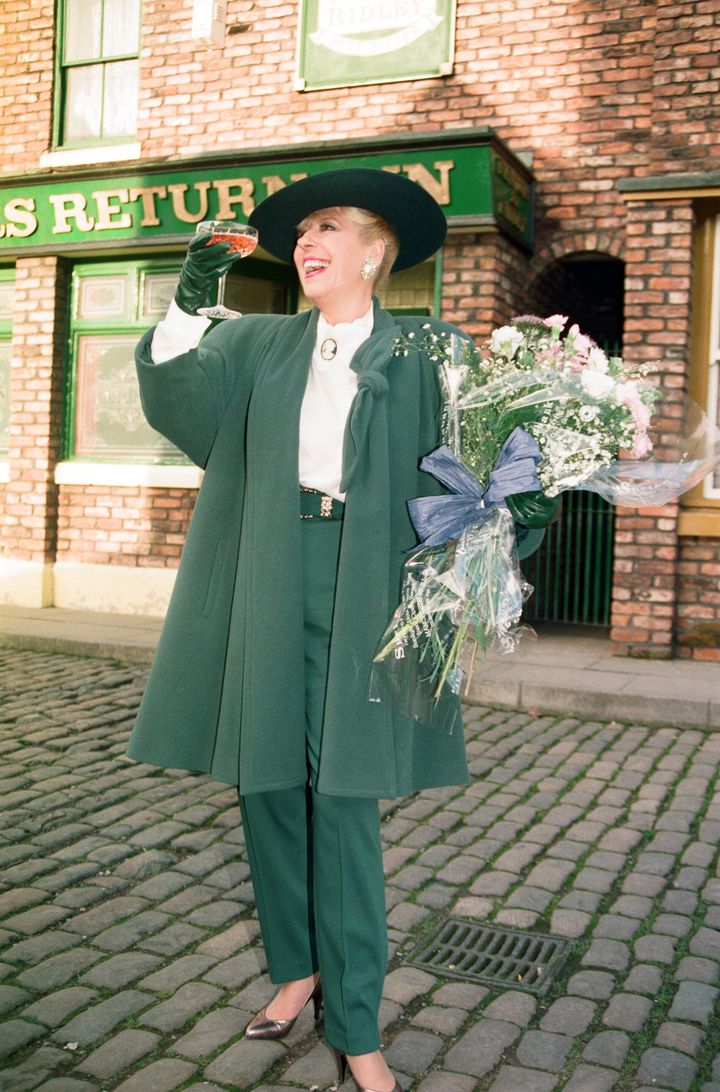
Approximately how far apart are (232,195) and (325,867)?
705 cm

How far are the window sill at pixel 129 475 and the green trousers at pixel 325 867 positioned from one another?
645 centimetres

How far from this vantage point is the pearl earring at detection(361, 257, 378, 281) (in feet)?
8.90

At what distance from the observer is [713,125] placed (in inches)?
289

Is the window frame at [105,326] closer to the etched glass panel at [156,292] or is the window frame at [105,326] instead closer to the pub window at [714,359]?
the etched glass panel at [156,292]

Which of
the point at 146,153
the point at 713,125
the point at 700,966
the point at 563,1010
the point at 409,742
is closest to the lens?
the point at 409,742

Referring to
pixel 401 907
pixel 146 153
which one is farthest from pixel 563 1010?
pixel 146 153

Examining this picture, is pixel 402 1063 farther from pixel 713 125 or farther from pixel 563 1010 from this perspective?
pixel 713 125

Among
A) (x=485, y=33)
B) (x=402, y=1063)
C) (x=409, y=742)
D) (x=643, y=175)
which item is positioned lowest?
(x=402, y=1063)

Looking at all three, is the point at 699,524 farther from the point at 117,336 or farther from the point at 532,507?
the point at 532,507

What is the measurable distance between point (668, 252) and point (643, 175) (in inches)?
33.3

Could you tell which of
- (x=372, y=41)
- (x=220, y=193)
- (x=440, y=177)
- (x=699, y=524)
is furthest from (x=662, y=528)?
(x=372, y=41)

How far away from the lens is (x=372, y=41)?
8.62 m

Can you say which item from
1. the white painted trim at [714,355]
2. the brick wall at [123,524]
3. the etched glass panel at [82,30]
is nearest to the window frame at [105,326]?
the brick wall at [123,524]

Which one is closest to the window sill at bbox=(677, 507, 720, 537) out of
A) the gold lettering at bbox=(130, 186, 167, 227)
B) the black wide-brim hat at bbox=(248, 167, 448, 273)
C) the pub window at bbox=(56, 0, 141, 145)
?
the gold lettering at bbox=(130, 186, 167, 227)
